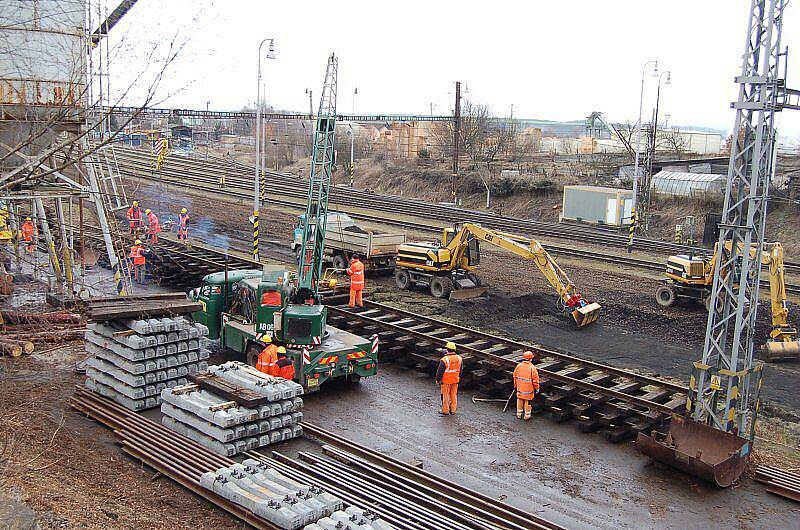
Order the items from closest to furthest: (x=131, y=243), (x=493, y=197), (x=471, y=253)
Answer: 1. (x=471, y=253)
2. (x=131, y=243)
3. (x=493, y=197)

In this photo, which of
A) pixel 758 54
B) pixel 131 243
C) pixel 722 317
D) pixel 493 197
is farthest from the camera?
pixel 493 197

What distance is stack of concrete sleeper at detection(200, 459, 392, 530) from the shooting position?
8.26 meters

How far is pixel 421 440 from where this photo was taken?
12.5m

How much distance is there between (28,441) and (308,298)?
6.14 meters

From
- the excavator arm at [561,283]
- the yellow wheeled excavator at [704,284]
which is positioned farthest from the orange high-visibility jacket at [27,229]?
the yellow wheeled excavator at [704,284]

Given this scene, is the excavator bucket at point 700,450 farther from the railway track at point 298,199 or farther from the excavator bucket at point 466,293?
the railway track at point 298,199

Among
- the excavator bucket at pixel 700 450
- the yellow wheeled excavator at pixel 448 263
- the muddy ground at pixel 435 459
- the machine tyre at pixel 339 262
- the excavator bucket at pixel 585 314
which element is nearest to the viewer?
the muddy ground at pixel 435 459

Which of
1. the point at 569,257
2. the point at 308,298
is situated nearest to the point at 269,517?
the point at 308,298

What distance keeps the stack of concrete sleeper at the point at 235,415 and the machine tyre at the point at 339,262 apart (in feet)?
46.1

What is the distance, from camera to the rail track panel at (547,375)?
42.5ft

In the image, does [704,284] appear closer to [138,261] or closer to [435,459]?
[435,459]

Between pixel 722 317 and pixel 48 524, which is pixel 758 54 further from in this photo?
pixel 48 524

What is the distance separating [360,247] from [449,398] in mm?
12905

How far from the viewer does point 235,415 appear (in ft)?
36.4
